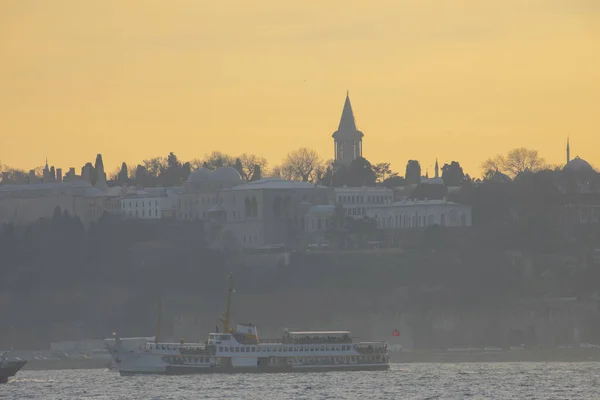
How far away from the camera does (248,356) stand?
17200 cm

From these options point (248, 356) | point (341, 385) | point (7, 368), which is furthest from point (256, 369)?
point (7, 368)

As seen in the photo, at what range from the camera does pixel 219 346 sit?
565 feet

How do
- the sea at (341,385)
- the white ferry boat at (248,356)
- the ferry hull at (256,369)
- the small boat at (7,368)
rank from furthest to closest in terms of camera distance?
the white ferry boat at (248,356) < the ferry hull at (256,369) < the small boat at (7,368) < the sea at (341,385)

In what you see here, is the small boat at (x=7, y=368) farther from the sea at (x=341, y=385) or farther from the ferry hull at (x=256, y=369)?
the ferry hull at (x=256, y=369)

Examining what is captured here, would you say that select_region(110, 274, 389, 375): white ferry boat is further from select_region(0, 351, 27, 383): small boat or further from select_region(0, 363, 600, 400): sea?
select_region(0, 351, 27, 383): small boat

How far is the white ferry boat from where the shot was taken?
172 m

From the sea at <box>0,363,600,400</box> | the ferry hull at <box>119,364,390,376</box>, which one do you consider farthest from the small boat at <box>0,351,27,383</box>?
the ferry hull at <box>119,364,390,376</box>

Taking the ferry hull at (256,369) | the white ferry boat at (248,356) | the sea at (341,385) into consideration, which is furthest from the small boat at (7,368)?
the ferry hull at (256,369)

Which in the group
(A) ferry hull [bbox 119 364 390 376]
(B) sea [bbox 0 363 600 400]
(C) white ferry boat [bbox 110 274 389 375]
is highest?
(C) white ferry boat [bbox 110 274 389 375]

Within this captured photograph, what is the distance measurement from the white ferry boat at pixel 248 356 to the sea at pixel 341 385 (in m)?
0.73

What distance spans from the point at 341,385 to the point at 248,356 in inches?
477

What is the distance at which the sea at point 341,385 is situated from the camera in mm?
153375

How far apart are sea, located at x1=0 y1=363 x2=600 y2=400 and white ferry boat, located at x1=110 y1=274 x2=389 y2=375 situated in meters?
0.73

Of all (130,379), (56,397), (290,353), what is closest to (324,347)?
(290,353)
